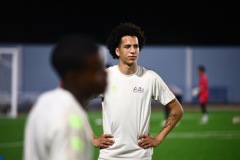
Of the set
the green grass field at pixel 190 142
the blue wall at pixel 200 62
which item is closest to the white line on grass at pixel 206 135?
the green grass field at pixel 190 142

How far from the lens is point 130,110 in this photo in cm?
582

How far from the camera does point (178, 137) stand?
18.1m

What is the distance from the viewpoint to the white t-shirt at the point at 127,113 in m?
5.79

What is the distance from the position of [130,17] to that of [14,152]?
28.8m

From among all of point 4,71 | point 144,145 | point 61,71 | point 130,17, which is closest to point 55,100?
point 61,71

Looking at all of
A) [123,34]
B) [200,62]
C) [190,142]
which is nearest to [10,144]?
[190,142]

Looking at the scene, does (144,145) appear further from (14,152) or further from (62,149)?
(14,152)

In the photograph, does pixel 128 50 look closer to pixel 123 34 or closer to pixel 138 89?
pixel 123 34

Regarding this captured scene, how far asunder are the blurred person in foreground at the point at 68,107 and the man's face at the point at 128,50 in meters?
3.33

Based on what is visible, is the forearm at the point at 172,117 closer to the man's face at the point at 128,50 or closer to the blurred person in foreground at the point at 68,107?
the man's face at the point at 128,50

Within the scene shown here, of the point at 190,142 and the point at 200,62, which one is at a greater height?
the point at 200,62

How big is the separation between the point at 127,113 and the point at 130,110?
0.13 feet

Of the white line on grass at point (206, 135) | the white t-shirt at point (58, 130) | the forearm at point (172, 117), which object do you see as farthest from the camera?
the white line on grass at point (206, 135)

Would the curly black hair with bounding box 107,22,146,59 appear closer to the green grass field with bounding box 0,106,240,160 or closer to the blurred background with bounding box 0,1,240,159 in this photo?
the green grass field with bounding box 0,106,240,160
